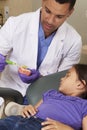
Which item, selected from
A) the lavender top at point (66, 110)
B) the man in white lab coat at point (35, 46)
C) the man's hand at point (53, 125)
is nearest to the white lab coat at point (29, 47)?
the man in white lab coat at point (35, 46)

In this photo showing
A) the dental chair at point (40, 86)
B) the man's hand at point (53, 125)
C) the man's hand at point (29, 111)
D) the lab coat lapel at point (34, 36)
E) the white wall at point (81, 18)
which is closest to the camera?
the man's hand at point (53, 125)

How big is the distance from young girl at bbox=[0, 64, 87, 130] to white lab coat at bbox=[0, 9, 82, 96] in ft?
1.23

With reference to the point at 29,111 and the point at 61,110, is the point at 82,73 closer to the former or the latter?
the point at 61,110

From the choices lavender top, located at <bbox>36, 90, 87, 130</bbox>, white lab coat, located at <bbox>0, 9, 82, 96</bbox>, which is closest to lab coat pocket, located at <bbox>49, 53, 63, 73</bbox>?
white lab coat, located at <bbox>0, 9, 82, 96</bbox>

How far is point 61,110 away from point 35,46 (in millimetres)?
610

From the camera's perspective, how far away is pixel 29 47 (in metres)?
1.92

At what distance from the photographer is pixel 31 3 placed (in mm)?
3166

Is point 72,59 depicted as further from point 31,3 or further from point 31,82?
point 31,3

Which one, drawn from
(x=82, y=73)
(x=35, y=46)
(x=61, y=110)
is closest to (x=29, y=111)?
(x=61, y=110)

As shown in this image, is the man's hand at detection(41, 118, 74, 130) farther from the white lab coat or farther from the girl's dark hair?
the white lab coat

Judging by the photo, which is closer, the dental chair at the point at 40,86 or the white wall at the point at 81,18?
the dental chair at the point at 40,86

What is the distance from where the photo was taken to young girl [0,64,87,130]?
1.34 m

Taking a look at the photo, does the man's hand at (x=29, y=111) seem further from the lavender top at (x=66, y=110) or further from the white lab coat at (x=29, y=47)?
the white lab coat at (x=29, y=47)

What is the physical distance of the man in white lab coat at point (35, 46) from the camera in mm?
1911
